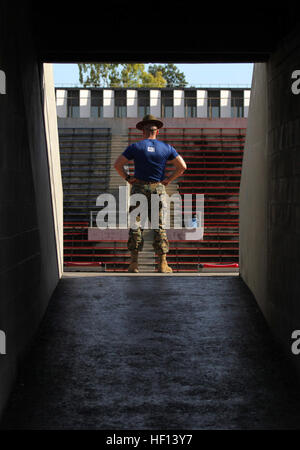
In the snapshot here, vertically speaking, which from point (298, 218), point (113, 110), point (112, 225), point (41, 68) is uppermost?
point (113, 110)

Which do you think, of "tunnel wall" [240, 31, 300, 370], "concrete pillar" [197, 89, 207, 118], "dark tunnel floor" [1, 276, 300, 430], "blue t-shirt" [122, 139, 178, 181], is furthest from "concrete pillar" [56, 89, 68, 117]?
"dark tunnel floor" [1, 276, 300, 430]

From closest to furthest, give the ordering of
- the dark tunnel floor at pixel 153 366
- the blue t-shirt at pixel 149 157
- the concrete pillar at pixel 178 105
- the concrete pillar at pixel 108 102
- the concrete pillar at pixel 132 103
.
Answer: the dark tunnel floor at pixel 153 366
the blue t-shirt at pixel 149 157
the concrete pillar at pixel 132 103
the concrete pillar at pixel 178 105
the concrete pillar at pixel 108 102

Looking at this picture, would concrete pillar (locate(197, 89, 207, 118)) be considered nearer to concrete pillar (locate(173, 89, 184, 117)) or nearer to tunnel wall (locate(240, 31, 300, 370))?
concrete pillar (locate(173, 89, 184, 117))

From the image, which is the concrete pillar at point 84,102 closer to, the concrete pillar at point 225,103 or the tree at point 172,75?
the concrete pillar at point 225,103

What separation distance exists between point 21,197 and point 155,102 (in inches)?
1321

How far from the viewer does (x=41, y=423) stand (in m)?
3.32
